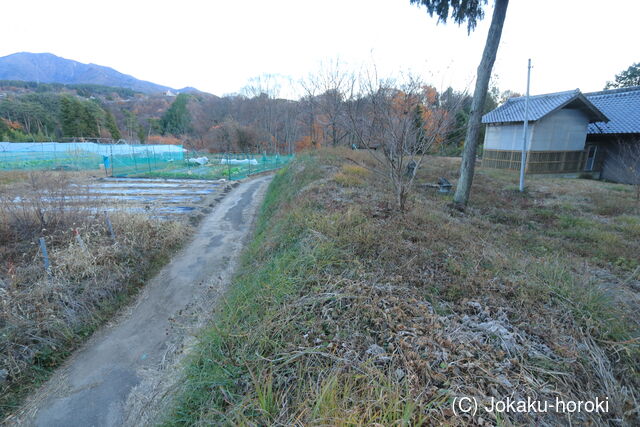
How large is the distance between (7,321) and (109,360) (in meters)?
1.62

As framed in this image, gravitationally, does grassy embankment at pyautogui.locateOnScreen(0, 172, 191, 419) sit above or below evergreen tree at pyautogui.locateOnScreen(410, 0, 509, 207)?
below

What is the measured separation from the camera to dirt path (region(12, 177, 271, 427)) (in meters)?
3.25

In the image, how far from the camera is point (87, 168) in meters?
23.8

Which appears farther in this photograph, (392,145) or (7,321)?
(392,145)

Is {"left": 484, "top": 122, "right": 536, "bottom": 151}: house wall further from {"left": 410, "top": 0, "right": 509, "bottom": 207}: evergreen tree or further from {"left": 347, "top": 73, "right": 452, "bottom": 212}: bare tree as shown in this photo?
{"left": 347, "top": 73, "right": 452, "bottom": 212}: bare tree

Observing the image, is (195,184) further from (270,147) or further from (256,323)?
(270,147)

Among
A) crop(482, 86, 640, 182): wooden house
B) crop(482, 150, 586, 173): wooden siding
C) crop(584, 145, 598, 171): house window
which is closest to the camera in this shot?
crop(482, 86, 640, 182): wooden house

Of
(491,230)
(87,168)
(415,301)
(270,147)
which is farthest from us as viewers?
(270,147)

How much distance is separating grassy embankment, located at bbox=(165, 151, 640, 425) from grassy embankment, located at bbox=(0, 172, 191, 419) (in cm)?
269

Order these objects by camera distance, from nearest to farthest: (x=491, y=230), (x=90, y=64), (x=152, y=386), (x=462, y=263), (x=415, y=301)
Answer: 1. (x=415, y=301)
2. (x=152, y=386)
3. (x=462, y=263)
4. (x=491, y=230)
5. (x=90, y=64)

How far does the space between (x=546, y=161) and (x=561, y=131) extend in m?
2.06

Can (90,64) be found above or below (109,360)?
above

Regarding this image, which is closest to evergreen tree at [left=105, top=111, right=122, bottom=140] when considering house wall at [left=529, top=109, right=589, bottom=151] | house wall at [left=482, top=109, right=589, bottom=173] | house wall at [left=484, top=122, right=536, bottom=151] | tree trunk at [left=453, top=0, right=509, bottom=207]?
house wall at [left=484, top=122, right=536, bottom=151]

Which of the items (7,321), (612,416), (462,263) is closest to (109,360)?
(7,321)
